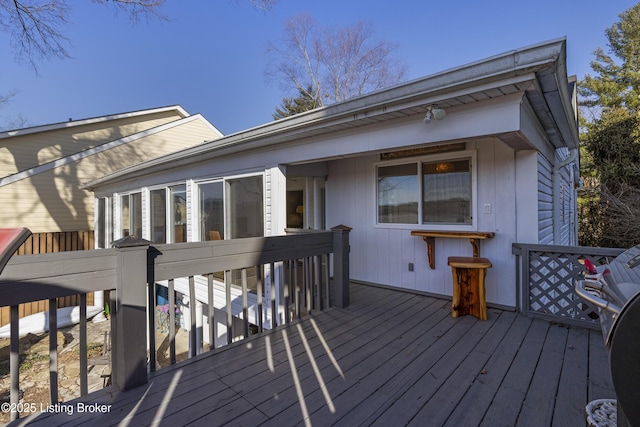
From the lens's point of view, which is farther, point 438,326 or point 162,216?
point 162,216

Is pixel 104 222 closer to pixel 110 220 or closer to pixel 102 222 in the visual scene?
pixel 102 222

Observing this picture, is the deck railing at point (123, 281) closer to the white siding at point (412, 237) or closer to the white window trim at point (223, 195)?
the white window trim at point (223, 195)

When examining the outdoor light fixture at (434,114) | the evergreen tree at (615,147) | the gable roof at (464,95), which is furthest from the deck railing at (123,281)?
the evergreen tree at (615,147)

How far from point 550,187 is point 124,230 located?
10188mm

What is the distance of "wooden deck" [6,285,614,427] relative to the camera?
1.84 meters

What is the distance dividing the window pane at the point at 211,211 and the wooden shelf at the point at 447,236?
130 inches

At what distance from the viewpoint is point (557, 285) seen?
330 centimetres

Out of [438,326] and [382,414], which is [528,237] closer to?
[438,326]

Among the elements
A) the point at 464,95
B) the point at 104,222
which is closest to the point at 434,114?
the point at 464,95

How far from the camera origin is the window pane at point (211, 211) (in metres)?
5.41

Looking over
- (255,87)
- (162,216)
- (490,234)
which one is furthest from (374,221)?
(255,87)

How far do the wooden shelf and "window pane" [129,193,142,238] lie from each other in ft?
23.3

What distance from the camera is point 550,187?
4.82 meters

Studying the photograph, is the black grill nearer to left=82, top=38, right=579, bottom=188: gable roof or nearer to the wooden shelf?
left=82, top=38, right=579, bottom=188: gable roof
